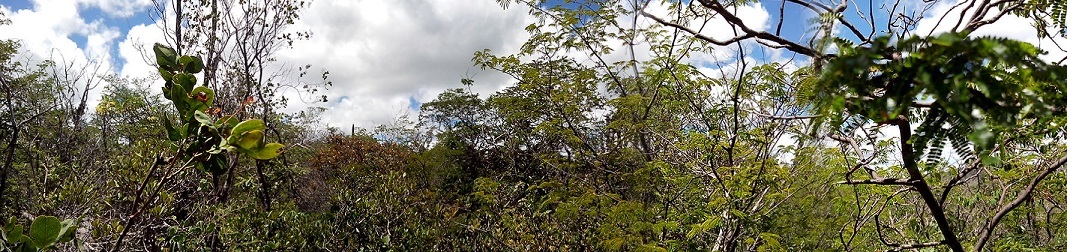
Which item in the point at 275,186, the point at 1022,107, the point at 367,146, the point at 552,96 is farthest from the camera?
the point at 367,146

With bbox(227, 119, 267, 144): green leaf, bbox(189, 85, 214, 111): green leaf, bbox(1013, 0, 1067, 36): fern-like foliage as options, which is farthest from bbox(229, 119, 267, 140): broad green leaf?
bbox(1013, 0, 1067, 36): fern-like foliage

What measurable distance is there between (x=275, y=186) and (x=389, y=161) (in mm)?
3389

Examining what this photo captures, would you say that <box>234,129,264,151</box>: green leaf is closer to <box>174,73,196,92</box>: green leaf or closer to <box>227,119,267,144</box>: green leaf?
<box>227,119,267,144</box>: green leaf

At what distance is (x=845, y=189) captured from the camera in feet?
12.0

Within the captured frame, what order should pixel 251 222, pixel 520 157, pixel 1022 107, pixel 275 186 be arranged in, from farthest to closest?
pixel 520 157 → pixel 275 186 → pixel 251 222 → pixel 1022 107

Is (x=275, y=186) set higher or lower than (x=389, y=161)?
lower

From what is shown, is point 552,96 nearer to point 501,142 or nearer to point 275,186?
point 275,186

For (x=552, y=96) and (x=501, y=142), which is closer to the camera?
(x=552, y=96)

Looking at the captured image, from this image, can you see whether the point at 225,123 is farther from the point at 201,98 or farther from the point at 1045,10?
the point at 1045,10

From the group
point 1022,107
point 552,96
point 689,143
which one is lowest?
point 1022,107

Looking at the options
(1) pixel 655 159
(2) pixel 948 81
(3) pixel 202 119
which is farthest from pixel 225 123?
(1) pixel 655 159

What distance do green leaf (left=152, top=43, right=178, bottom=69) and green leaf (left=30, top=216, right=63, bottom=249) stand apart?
1.04 feet

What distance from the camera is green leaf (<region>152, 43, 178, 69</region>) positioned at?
1011 millimetres

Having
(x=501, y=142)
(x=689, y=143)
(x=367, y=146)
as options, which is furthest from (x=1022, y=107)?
(x=367, y=146)
